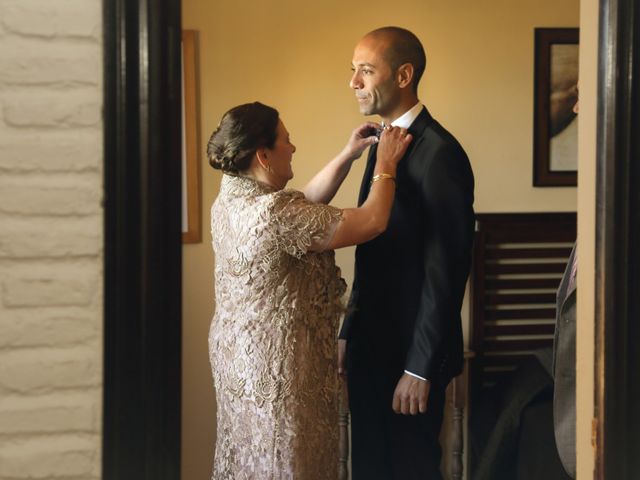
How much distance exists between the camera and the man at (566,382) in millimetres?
1996

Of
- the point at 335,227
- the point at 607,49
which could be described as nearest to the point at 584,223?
the point at 607,49

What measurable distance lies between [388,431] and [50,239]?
4.67 ft

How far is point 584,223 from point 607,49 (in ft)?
0.99

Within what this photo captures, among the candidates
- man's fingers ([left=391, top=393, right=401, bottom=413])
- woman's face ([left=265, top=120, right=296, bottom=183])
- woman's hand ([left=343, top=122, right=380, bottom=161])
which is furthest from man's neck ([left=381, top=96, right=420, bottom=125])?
man's fingers ([left=391, top=393, right=401, bottom=413])

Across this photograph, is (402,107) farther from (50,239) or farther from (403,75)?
(50,239)

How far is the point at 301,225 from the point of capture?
2.02 m

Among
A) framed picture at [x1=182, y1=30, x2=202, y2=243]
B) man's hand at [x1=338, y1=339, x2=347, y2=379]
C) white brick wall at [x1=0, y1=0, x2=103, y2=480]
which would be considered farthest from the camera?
framed picture at [x1=182, y1=30, x2=202, y2=243]

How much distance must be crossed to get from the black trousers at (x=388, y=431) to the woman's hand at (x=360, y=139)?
63 cm

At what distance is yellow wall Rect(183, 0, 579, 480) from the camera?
3.51m

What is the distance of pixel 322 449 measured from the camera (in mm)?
2221

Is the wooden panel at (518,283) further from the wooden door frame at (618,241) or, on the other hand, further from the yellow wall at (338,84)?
the wooden door frame at (618,241)

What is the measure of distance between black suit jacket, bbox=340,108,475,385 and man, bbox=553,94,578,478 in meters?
0.32

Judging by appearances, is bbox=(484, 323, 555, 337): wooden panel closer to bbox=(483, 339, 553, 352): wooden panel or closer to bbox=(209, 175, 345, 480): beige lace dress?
bbox=(483, 339, 553, 352): wooden panel

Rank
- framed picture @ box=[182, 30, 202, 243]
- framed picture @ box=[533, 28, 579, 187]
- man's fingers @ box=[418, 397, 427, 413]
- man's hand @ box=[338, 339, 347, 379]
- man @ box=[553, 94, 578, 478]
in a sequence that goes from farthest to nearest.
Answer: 1. framed picture @ box=[533, 28, 579, 187]
2. framed picture @ box=[182, 30, 202, 243]
3. man's hand @ box=[338, 339, 347, 379]
4. man's fingers @ box=[418, 397, 427, 413]
5. man @ box=[553, 94, 578, 478]
